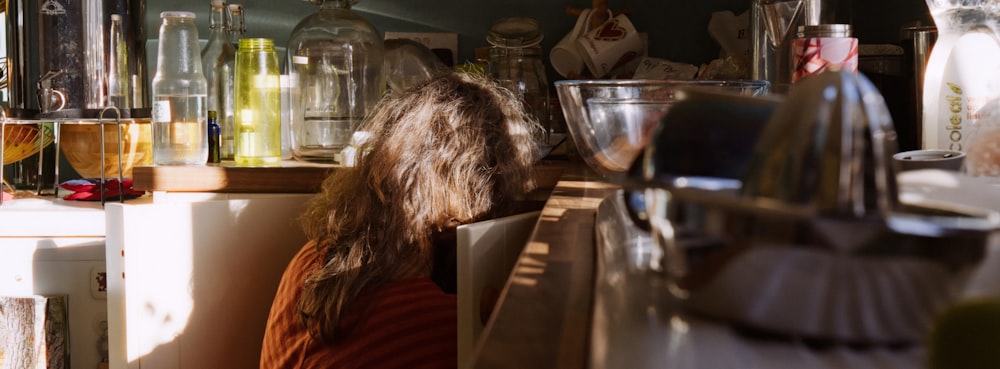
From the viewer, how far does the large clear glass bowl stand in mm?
667

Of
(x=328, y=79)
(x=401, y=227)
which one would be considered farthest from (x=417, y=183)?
(x=328, y=79)

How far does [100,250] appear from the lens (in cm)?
151

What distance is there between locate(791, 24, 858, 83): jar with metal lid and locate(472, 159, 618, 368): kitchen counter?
14.1 inches

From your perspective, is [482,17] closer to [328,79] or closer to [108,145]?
[328,79]

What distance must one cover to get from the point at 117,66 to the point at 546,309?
1658 mm

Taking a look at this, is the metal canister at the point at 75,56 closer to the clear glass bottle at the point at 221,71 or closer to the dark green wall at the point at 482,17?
the clear glass bottle at the point at 221,71

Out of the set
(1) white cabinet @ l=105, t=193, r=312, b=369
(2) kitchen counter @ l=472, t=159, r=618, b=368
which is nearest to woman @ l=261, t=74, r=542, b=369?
(1) white cabinet @ l=105, t=193, r=312, b=369

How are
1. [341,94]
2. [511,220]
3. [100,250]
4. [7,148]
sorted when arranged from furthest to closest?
[7,148], [341,94], [100,250], [511,220]

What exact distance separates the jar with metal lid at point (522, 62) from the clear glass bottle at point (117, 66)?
0.72 m

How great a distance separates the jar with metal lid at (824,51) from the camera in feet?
2.51

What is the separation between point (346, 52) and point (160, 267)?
52 centimetres

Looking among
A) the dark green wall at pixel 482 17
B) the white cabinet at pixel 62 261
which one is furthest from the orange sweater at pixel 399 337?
the dark green wall at pixel 482 17

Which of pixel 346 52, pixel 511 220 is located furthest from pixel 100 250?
pixel 511 220

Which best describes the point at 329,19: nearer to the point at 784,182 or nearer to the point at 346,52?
the point at 346,52
